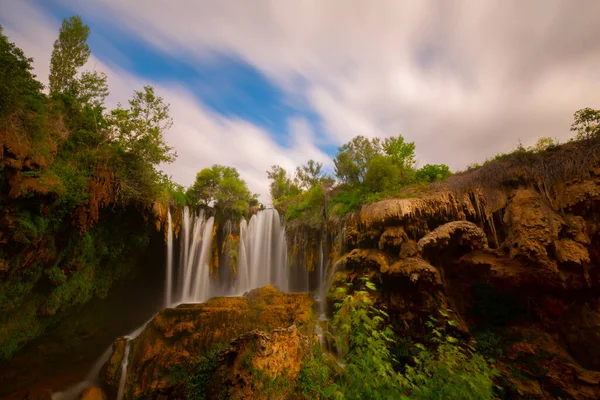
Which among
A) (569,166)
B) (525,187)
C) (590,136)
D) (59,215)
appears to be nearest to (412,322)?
(525,187)

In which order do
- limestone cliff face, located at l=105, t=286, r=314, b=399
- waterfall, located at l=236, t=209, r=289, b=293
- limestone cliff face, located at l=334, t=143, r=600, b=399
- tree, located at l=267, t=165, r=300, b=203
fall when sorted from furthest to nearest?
tree, located at l=267, t=165, r=300, b=203, waterfall, located at l=236, t=209, r=289, b=293, limestone cliff face, located at l=105, t=286, r=314, b=399, limestone cliff face, located at l=334, t=143, r=600, b=399

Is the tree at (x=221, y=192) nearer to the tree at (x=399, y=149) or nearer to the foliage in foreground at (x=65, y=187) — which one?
the foliage in foreground at (x=65, y=187)

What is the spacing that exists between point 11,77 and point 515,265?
16.4 metres

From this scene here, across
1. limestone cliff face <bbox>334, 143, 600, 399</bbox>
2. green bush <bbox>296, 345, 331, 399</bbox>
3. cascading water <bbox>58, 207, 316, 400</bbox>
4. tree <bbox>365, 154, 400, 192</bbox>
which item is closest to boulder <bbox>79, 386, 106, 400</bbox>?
cascading water <bbox>58, 207, 316, 400</bbox>

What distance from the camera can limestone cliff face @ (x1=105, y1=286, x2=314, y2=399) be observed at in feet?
28.2

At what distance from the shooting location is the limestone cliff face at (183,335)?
338 inches

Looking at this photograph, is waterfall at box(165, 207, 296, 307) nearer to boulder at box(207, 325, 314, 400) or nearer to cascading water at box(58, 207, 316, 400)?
cascading water at box(58, 207, 316, 400)

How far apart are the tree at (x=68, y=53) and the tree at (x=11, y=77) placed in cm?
509

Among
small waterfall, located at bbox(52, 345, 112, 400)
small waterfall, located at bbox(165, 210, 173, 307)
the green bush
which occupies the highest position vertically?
small waterfall, located at bbox(165, 210, 173, 307)

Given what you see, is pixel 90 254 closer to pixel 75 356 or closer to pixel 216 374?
pixel 75 356

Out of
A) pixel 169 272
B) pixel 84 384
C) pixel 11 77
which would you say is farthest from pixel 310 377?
pixel 169 272

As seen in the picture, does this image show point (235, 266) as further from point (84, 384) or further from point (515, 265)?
point (515, 265)

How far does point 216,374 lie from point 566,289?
36.8 ft

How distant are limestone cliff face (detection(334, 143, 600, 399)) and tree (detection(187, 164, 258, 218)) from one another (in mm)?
11329
